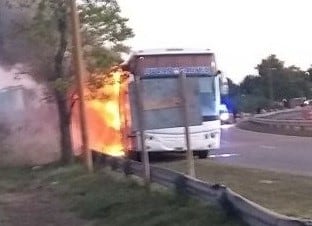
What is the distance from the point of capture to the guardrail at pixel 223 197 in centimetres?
979

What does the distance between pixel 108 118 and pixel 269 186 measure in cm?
1680

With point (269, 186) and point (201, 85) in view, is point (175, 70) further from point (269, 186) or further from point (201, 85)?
point (269, 186)

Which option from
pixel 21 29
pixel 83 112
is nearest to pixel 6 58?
pixel 21 29

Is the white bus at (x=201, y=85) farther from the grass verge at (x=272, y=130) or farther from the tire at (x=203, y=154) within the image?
the grass verge at (x=272, y=130)

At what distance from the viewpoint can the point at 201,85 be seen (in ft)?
93.9

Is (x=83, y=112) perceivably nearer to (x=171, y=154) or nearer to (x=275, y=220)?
(x=171, y=154)

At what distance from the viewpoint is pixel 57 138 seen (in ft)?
112

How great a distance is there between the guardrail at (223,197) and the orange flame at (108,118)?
35.6 feet

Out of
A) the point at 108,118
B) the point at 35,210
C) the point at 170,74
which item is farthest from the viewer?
the point at 108,118

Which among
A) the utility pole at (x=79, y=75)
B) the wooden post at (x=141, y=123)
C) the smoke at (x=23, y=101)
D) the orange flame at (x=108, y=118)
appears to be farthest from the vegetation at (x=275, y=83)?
the wooden post at (x=141, y=123)

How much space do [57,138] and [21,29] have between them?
5052 mm

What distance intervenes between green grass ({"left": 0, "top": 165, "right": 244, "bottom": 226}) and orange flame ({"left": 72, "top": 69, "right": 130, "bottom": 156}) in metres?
5.71

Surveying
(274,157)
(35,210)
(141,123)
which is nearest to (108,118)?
(274,157)

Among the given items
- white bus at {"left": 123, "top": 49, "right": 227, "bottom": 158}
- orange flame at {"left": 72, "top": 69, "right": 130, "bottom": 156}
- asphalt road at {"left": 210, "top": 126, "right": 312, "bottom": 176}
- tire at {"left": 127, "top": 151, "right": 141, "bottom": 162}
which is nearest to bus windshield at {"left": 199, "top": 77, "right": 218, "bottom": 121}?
white bus at {"left": 123, "top": 49, "right": 227, "bottom": 158}
